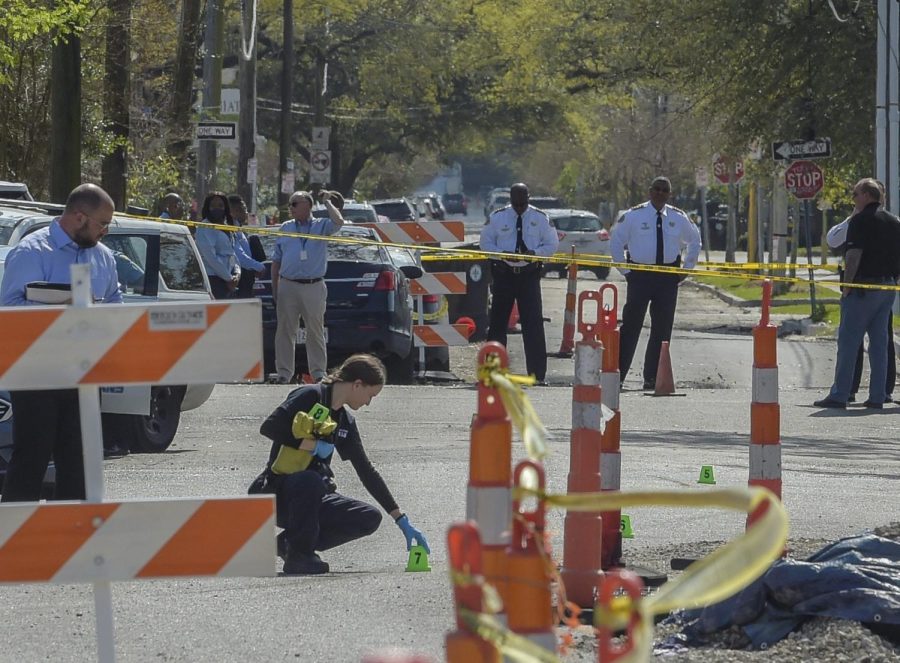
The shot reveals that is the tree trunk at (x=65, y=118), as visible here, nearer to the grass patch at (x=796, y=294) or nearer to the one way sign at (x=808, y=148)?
the grass patch at (x=796, y=294)

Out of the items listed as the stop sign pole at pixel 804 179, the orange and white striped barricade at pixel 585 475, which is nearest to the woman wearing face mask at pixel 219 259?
the orange and white striped barricade at pixel 585 475

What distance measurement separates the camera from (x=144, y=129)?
28844mm

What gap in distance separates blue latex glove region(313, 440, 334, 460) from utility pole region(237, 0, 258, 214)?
24.6 metres

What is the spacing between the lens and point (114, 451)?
11906 mm

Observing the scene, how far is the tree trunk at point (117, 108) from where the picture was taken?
76.0 feet

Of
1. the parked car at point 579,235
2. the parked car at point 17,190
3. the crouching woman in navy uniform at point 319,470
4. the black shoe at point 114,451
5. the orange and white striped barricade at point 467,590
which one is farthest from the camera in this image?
the parked car at point 579,235

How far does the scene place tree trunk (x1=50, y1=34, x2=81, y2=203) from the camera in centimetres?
1881

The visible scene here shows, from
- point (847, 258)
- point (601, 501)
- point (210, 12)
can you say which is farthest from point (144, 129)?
point (601, 501)

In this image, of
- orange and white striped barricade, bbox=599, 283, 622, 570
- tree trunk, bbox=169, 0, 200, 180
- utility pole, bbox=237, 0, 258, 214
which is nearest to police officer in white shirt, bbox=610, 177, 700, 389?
orange and white striped barricade, bbox=599, 283, 622, 570

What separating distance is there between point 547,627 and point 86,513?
5.41 feet

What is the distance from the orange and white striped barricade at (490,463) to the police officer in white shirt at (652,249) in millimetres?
12220

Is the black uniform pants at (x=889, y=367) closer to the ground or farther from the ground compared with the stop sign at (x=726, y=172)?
closer to the ground

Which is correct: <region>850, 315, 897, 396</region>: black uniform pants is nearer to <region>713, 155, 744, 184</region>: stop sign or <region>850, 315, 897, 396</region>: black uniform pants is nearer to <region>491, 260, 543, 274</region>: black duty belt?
<region>491, 260, 543, 274</region>: black duty belt

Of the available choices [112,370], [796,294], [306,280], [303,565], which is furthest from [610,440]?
[796,294]
